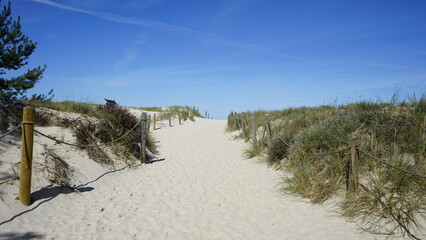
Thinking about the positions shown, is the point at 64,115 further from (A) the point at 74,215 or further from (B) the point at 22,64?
(A) the point at 74,215

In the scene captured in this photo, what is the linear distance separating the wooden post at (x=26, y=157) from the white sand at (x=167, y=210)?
181mm

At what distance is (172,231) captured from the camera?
4.05 metres

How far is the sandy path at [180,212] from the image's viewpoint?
3.87m

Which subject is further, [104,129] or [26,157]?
[104,129]

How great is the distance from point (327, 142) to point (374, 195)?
225 cm

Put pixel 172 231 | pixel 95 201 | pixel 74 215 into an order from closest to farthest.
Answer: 1. pixel 172 231
2. pixel 74 215
3. pixel 95 201

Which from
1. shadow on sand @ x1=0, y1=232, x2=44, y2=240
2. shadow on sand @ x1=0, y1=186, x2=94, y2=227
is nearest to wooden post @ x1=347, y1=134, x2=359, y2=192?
shadow on sand @ x1=0, y1=232, x2=44, y2=240

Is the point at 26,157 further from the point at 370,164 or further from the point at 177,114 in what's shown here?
the point at 177,114

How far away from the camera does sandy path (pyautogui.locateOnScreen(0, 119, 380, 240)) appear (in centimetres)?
387

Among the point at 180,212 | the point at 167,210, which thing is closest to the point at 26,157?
the point at 167,210

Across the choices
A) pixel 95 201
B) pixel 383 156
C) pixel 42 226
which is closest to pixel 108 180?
pixel 95 201

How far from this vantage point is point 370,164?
4.84 metres

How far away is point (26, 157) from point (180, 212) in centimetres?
278

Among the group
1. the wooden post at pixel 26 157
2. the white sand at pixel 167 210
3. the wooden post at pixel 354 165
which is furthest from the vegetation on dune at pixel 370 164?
the wooden post at pixel 26 157
